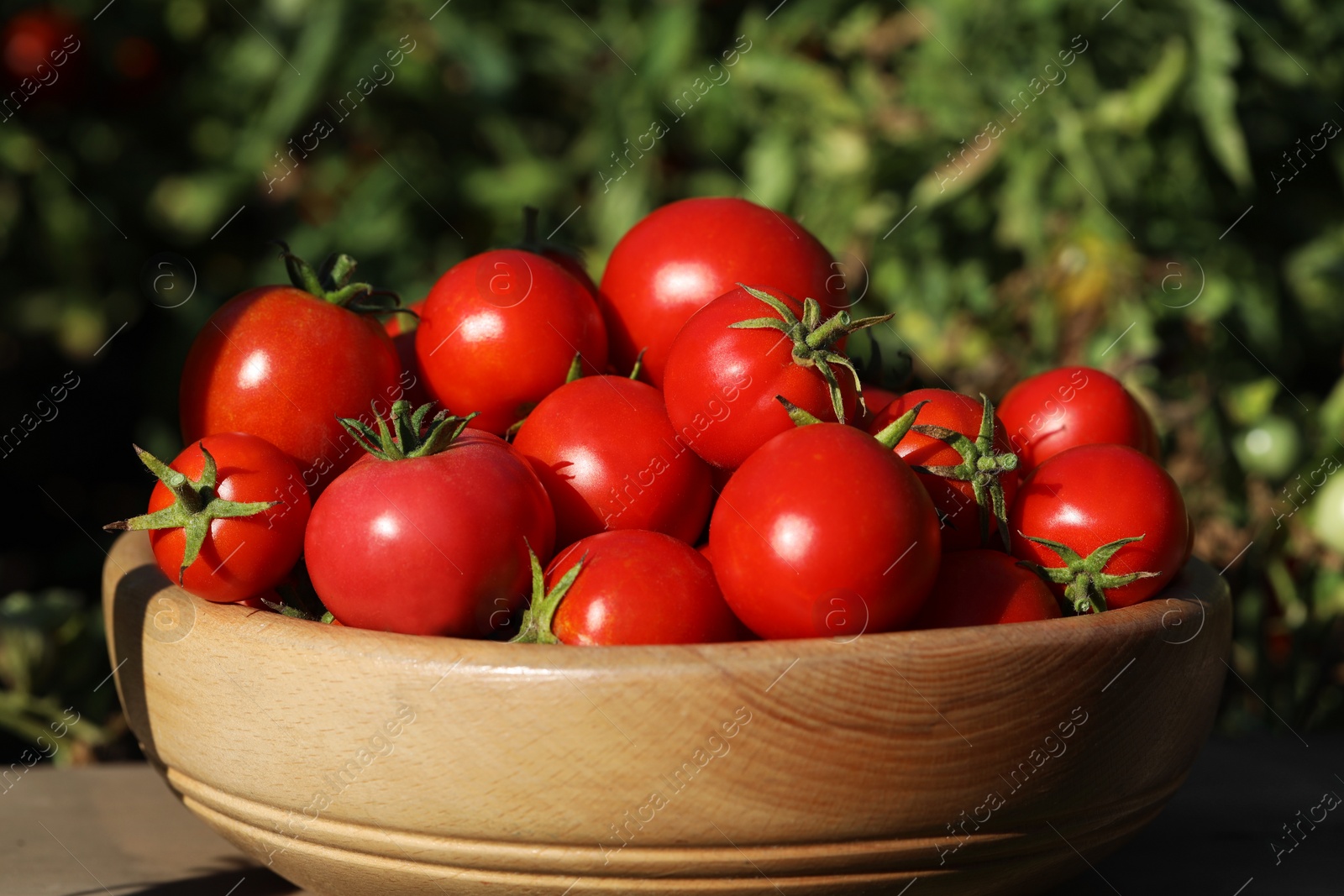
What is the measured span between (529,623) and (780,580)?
0.16m

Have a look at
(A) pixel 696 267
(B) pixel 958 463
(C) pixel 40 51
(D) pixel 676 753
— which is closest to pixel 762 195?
(A) pixel 696 267

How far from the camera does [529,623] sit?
0.74 m

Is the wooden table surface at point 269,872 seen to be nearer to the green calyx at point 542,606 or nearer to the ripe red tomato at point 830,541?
the ripe red tomato at point 830,541

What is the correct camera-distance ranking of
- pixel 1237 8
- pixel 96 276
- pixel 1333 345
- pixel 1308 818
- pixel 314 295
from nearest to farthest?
pixel 314 295 → pixel 1308 818 → pixel 1237 8 → pixel 1333 345 → pixel 96 276

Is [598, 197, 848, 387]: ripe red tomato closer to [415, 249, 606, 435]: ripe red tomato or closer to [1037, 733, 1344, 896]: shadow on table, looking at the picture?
[415, 249, 606, 435]: ripe red tomato

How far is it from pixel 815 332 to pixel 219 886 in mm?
600

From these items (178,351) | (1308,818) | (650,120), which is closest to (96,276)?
(178,351)

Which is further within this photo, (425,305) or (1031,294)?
(1031,294)

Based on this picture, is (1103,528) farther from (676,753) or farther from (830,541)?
(676,753)

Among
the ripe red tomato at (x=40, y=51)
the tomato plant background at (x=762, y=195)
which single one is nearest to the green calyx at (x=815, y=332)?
the tomato plant background at (x=762, y=195)

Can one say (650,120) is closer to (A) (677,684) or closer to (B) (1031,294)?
(B) (1031,294)

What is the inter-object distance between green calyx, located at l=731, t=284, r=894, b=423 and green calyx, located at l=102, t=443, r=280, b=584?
341 mm

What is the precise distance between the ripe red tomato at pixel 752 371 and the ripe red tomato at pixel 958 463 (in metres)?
0.06

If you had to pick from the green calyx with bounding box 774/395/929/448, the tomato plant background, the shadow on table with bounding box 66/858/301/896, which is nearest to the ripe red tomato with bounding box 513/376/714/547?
the green calyx with bounding box 774/395/929/448
